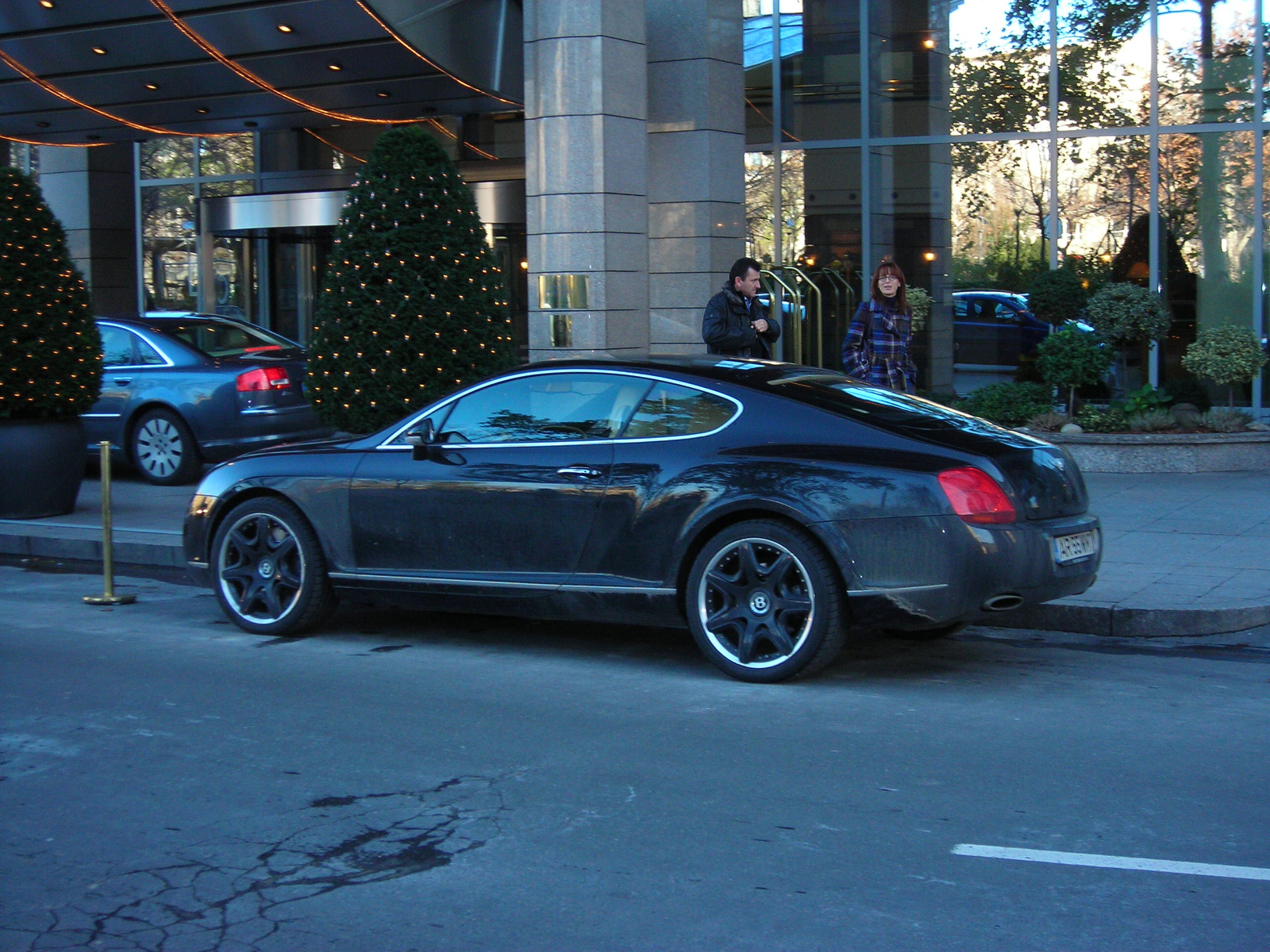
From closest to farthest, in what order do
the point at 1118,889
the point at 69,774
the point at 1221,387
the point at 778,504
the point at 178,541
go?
1. the point at 1118,889
2. the point at 69,774
3. the point at 778,504
4. the point at 178,541
5. the point at 1221,387

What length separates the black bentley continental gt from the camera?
627 cm

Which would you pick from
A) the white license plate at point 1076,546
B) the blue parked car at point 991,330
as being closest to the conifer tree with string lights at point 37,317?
the white license plate at point 1076,546

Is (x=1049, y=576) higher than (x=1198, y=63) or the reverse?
the reverse

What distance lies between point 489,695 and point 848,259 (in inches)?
493

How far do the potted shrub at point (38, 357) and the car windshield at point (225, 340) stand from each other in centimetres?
208

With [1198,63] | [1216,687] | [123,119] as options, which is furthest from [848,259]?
[1216,687]

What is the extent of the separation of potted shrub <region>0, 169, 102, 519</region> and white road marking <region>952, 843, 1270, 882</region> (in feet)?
29.5

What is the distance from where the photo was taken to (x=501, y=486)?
7.07m

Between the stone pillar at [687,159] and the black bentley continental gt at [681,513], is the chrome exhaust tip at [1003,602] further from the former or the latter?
the stone pillar at [687,159]

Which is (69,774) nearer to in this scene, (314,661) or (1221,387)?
(314,661)

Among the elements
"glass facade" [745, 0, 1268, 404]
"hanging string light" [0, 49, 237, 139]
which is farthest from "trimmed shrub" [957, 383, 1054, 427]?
"hanging string light" [0, 49, 237, 139]

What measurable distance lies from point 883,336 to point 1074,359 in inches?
139

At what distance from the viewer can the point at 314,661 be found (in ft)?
23.5

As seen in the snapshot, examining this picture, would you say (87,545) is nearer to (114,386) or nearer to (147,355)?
(114,386)
